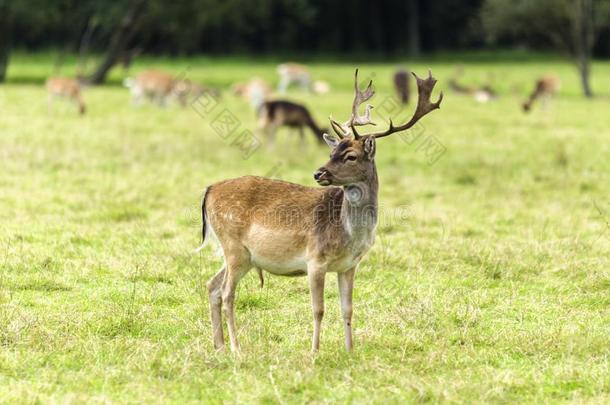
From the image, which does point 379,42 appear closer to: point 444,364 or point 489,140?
point 489,140

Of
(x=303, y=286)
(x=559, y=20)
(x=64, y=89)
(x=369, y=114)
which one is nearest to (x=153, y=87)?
(x=64, y=89)

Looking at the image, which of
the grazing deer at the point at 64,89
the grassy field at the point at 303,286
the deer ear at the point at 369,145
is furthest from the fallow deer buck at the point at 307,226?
the grazing deer at the point at 64,89

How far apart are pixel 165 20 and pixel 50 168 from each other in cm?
1597

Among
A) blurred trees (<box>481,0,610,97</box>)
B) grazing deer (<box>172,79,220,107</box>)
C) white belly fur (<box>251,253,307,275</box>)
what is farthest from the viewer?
blurred trees (<box>481,0,610,97</box>)

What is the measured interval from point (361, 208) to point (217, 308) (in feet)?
3.40

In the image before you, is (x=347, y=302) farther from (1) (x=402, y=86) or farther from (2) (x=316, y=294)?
(1) (x=402, y=86)

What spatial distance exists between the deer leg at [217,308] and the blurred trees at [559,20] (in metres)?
21.6

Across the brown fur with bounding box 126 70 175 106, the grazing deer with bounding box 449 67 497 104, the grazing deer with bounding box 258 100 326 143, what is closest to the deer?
the grazing deer with bounding box 449 67 497 104

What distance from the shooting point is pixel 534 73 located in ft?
112

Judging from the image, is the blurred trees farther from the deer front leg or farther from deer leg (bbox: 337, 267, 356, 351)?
the deer front leg

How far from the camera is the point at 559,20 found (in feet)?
104

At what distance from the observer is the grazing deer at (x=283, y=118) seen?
15.5m

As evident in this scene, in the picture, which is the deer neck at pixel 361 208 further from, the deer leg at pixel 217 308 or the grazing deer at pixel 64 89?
the grazing deer at pixel 64 89

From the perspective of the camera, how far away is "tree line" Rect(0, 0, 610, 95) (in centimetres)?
2684
